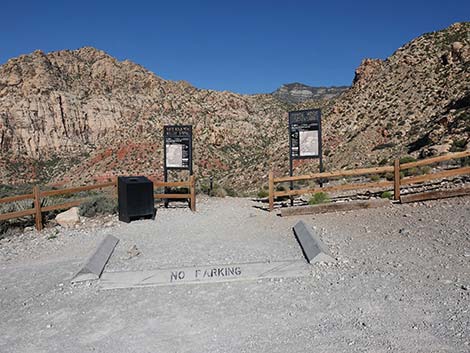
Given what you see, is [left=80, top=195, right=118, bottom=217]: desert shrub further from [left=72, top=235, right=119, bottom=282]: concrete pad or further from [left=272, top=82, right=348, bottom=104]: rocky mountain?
[left=272, top=82, right=348, bottom=104]: rocky mountain

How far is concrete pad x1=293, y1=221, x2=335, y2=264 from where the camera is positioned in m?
7.06

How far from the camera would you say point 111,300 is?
6105mm

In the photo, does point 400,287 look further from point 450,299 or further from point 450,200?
point 450,200

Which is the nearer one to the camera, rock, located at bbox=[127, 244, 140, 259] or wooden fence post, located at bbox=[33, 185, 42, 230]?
rock, located at bbox=[127, 244, 140, 259]

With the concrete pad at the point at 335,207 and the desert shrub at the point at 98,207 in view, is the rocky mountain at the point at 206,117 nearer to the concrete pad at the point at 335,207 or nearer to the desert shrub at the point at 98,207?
the concrete pad at the point at 335,207

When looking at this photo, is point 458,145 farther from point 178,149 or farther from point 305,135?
point 178,149

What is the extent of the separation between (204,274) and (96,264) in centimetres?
204

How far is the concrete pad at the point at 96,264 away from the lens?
22.9ft

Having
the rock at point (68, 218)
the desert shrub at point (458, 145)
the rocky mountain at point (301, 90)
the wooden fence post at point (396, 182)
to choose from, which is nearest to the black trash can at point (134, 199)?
the rock at point (68, 218)

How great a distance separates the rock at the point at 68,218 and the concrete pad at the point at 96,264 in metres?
3.35

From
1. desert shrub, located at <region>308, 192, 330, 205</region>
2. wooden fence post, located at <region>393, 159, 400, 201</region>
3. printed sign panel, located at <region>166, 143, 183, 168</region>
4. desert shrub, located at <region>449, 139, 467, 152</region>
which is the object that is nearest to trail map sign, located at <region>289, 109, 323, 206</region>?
desert shrub, located at <region>308, 192, 330, 205</region>

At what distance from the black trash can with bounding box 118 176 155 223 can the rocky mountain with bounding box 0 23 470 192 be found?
54.4ft

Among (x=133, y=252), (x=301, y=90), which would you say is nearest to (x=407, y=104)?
(x=133, y=252)

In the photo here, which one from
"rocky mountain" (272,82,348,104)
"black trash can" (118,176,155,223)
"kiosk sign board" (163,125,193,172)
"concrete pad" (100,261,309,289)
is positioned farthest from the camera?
"rocky mountain" (272,82,348,104)
